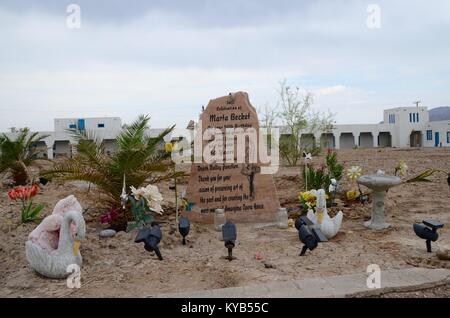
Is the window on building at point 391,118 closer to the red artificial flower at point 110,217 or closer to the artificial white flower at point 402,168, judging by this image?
the artificial white flower at point 402,168

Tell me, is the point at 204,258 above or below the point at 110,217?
below

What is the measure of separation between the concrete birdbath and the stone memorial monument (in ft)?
4.89

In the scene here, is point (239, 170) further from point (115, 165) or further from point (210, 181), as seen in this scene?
point (115, 165)

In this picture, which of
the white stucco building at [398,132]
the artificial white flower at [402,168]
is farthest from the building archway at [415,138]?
Result: the artificial white flower at [402,168]

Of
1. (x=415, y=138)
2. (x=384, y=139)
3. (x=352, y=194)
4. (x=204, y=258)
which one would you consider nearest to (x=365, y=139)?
(x=384, y=139)

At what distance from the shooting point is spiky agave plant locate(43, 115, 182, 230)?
5594 millimetres

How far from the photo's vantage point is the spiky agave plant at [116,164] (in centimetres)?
559

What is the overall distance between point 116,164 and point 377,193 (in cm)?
363

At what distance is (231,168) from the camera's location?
→ 6461 mm

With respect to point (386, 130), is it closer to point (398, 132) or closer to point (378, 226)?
point (398, 132)

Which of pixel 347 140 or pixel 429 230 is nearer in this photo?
pixel 429 230

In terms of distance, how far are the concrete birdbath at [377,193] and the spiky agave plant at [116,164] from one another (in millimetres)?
2740

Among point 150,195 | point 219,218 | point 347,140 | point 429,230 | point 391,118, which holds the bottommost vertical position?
point 219,218
